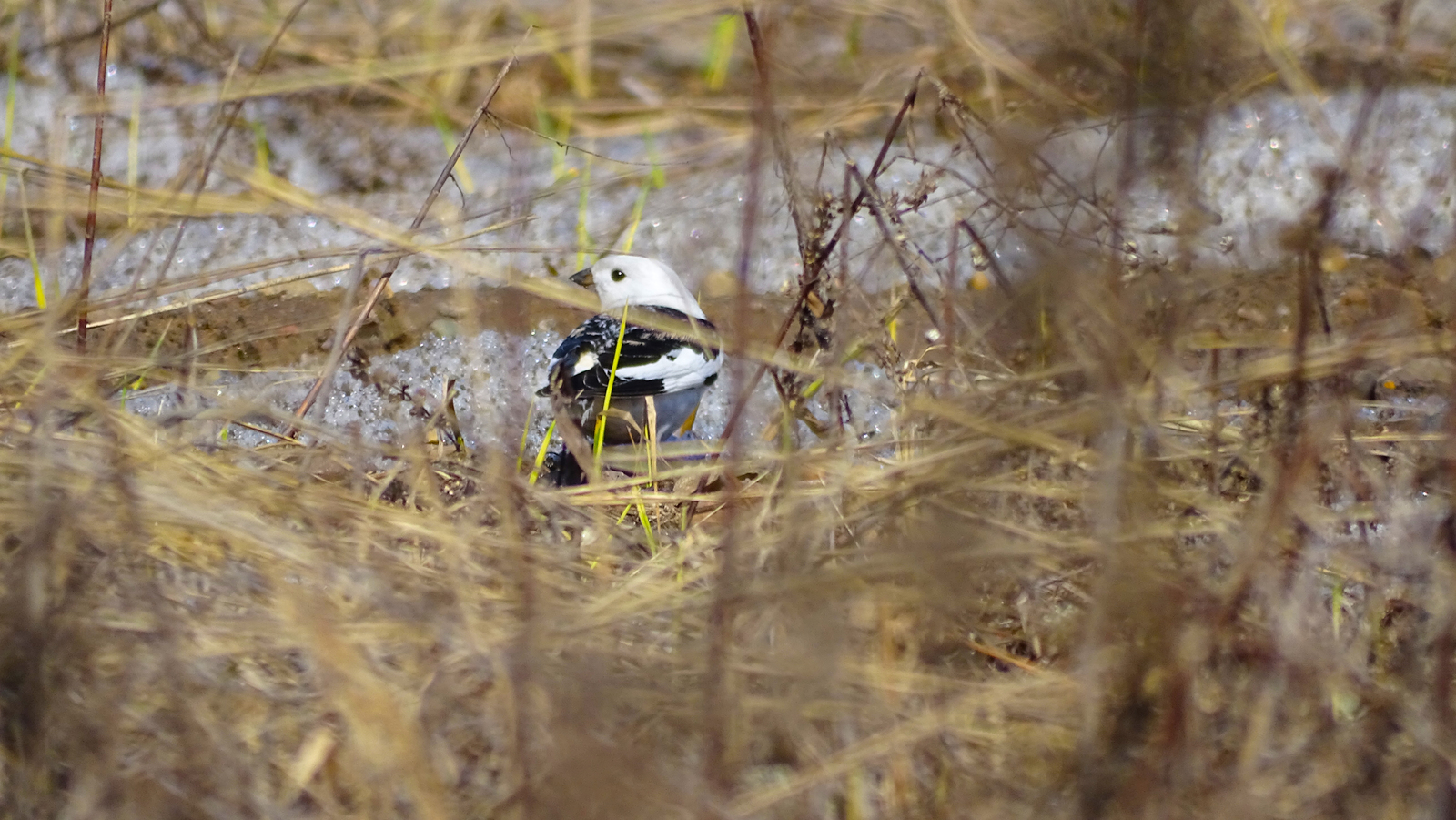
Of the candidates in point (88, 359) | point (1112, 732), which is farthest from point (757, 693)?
point (88, 359)

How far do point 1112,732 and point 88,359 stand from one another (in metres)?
1.26

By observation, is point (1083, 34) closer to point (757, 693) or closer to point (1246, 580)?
point (1246, 580)

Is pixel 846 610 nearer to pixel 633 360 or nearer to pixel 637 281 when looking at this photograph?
pixel 633 360

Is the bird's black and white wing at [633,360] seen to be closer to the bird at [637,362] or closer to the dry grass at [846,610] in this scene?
the bird at [637,362]

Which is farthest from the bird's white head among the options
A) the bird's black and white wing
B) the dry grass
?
the dry grass

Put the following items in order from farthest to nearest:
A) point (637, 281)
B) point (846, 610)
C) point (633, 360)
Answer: point (637, 281)
point (633, 360)
point (846, 610)

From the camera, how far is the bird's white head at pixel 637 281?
3.80 m

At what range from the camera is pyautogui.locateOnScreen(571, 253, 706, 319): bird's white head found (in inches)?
150

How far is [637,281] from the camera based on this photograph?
388cm

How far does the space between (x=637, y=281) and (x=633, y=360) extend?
1.50 feet

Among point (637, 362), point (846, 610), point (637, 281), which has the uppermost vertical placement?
point (637, 281)

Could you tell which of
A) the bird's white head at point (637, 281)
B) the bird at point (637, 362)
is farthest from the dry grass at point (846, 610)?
Result: the bird's white head at point (637, 281)

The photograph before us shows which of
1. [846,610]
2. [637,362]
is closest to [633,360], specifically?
[637,362]

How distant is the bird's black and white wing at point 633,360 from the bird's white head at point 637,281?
0.48 feet
